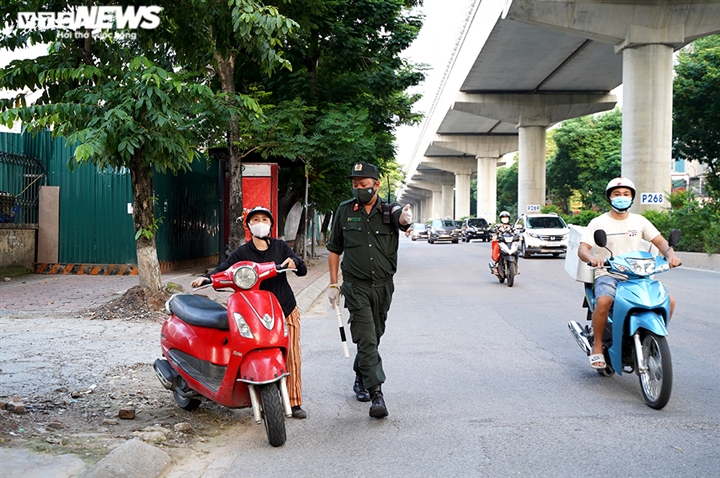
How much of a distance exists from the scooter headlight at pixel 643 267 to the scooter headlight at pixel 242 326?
9.78 ft

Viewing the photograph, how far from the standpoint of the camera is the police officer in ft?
17.3

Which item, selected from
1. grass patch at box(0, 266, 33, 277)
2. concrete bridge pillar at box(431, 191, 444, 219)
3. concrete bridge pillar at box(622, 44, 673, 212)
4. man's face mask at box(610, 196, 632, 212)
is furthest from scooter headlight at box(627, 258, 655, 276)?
concrete bridge pillar at box(431, 191, 444, 219)

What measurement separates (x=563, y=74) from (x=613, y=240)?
35506 mm

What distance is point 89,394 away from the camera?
5973 millimetres

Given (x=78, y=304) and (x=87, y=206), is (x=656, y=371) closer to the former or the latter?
(x=78, y=304)

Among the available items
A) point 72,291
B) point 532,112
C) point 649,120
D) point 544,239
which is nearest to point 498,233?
point 72,291

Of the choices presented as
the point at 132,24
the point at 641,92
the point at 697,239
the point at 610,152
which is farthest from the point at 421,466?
the point at 610,152

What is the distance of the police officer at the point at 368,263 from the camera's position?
5.27 m

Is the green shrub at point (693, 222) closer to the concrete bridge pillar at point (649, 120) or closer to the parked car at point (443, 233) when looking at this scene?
the concrete bridge pillar at point (649, 120)

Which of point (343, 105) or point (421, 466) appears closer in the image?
point (421, 466)

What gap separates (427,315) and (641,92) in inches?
768

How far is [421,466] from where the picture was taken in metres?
4.20

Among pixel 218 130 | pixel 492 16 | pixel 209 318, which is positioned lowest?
pixel 209 318

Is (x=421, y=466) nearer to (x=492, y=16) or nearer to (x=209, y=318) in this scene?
(x=209, y=318)
